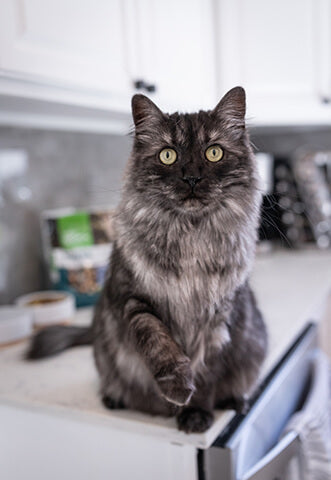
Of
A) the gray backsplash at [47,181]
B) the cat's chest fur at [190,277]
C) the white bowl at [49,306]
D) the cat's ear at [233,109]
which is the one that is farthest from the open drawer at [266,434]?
the gray backsplash at [47,181]

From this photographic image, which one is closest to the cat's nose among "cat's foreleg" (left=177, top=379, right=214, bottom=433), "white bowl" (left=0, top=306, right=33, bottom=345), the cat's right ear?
the cat's right ear

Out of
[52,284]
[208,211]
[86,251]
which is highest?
[208,211]

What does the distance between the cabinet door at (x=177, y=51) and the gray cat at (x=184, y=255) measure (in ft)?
1.81

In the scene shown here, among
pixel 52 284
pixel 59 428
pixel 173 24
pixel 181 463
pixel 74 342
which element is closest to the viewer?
pixel 181 463

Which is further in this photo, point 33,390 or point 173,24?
point 173,24

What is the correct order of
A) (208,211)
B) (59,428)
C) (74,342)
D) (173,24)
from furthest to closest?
(173,24), (74,342), (59,428), (208,211)

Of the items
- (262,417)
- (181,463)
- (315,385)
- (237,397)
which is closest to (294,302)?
(315,385)

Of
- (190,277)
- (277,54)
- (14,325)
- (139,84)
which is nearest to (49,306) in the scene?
(14,325)

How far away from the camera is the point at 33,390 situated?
103 cm

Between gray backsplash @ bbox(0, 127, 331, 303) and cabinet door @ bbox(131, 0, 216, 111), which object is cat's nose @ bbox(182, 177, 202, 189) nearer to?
cabinet door @ bbox(131, 0, 216, 111)

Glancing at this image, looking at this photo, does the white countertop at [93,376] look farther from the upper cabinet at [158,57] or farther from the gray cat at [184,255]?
the upper cabinet at [158,57]

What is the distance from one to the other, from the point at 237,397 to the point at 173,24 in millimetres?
1158

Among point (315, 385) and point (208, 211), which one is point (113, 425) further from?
point (315, 385)

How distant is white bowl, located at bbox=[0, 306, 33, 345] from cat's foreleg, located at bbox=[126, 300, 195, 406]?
66 cm
